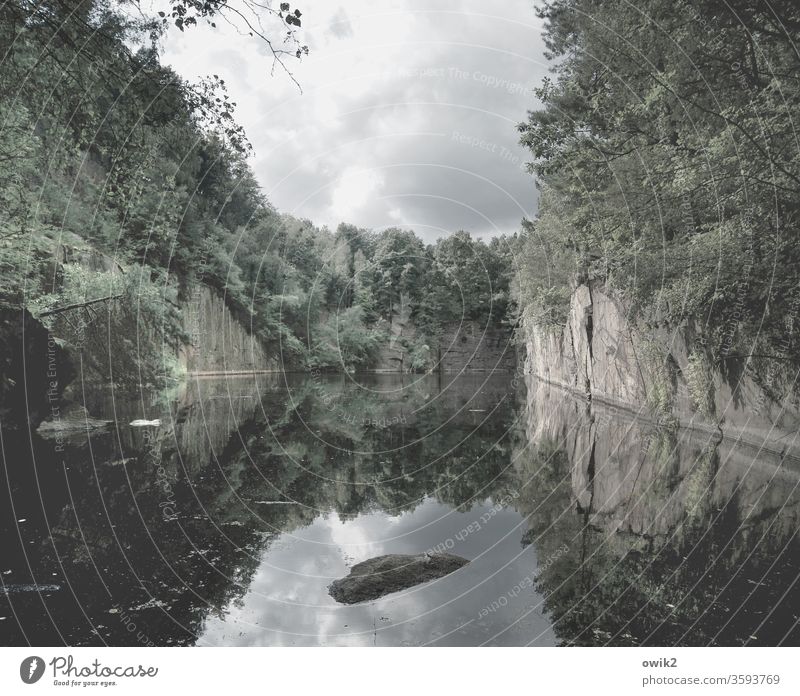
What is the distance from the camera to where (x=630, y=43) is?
12500 mm

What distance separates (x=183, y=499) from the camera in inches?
297

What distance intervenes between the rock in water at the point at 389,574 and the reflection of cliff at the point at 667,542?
110 centimetres

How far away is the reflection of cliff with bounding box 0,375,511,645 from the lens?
4.30 metres

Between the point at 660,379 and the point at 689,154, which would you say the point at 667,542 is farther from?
the point at 660,379

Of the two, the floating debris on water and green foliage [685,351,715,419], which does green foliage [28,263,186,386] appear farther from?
green foliage [685,351,715,419]

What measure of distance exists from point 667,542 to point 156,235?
112 feet

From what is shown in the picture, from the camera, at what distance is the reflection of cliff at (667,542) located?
13.8 feet

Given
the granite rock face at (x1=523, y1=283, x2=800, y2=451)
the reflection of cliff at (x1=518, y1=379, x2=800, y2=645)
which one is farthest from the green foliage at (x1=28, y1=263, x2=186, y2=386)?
the granite rock face at (x1=523, y1=283, x2=800, y2=451)

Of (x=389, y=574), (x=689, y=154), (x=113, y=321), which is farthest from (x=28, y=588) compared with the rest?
(x=113, y=321)

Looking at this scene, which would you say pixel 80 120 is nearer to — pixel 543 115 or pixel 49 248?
pixel 49 248

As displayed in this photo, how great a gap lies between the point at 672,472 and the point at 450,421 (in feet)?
29.2

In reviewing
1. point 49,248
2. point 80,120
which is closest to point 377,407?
point 49,248

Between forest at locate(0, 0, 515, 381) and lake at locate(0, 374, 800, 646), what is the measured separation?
3976 mm
